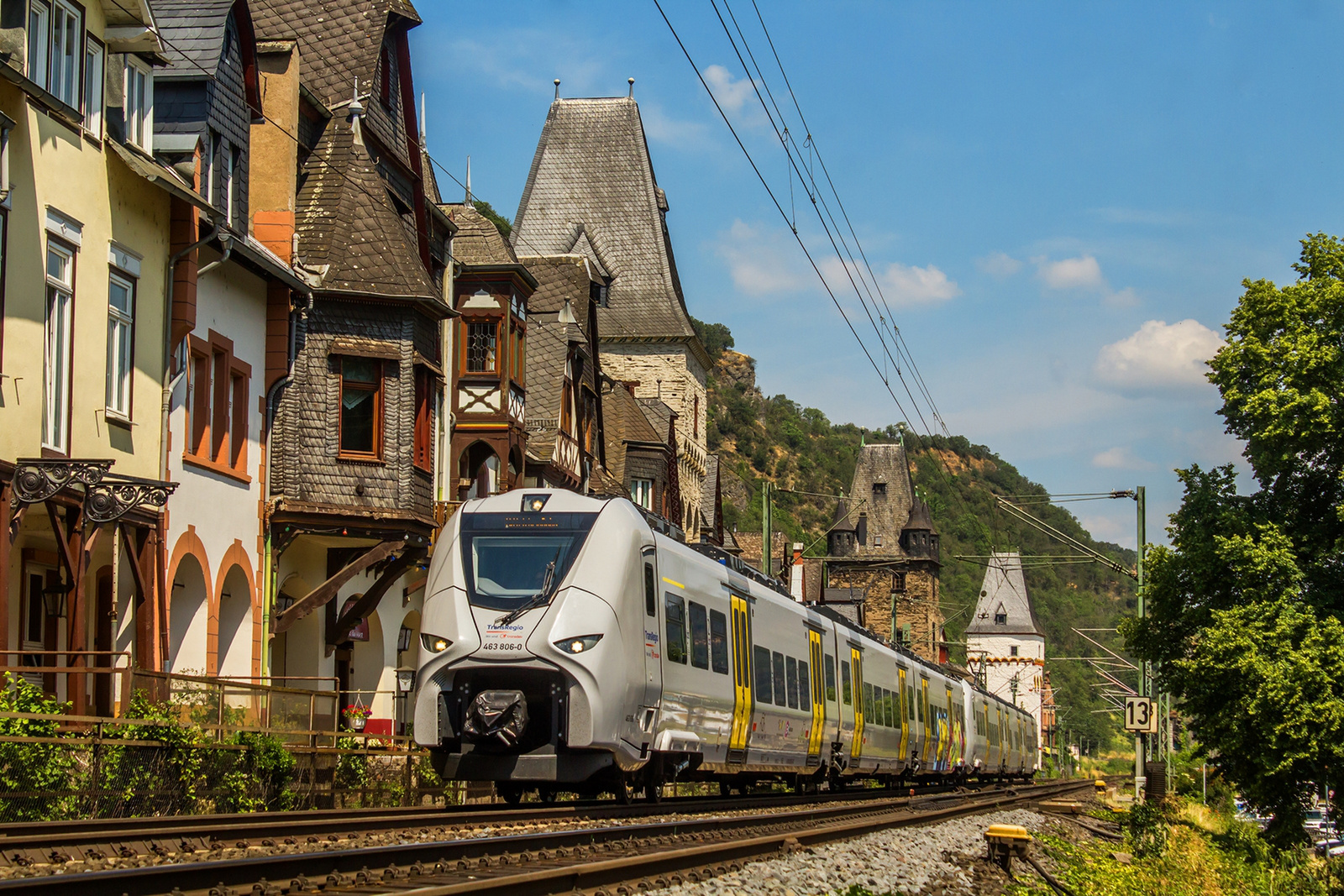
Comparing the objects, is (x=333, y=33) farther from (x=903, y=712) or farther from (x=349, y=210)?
(x=903, y=712)

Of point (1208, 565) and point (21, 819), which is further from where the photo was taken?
point (1208, 565)

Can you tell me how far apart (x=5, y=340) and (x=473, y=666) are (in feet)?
19.0

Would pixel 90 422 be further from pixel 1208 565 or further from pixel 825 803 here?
pixel 1208 565

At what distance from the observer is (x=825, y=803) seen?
22.5 metres

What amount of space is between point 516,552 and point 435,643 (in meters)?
1.18

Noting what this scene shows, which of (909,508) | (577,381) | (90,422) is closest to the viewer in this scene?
(90,422)

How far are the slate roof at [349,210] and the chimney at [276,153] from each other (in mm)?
535

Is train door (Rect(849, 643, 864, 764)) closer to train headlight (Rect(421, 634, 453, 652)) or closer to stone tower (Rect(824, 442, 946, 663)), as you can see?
train headlight (Rect(421, 634, 453, 652))

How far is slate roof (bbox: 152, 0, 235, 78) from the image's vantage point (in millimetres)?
21266

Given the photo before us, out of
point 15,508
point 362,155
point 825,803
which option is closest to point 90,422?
point 15,508

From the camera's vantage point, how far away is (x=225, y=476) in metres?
21.9

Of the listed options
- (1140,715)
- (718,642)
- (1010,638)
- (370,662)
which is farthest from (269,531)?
(1010,638)

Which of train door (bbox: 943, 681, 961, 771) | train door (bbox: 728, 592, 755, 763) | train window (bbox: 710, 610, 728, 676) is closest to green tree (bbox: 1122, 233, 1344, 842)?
train door (bbox: 943, 681, 961, 771)

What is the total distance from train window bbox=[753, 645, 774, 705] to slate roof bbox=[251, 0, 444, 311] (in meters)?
8.61
